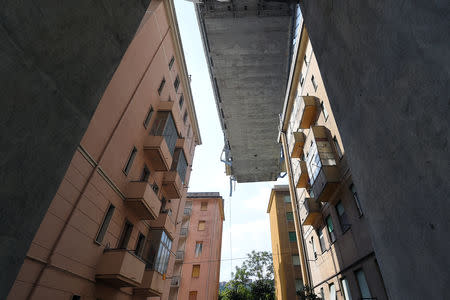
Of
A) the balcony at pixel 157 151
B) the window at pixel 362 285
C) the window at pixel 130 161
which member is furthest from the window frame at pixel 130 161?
the window at pixel 362 285

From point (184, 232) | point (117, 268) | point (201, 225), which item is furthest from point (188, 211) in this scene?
point (117, 268)

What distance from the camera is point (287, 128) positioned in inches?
795

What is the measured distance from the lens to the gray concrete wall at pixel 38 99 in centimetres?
171

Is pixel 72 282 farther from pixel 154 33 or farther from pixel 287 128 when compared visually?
pixel 287 128

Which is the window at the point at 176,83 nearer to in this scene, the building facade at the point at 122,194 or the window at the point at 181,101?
the building facade at the point at 122,194

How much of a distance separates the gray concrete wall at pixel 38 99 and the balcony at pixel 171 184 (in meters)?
13.6

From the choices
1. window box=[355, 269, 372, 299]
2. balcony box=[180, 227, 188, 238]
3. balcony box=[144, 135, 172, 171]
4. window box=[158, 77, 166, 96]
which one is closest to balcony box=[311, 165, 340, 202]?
window box=[355, 269, 372, 299]

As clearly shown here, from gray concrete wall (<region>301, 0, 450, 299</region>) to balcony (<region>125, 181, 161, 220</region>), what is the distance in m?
10.3

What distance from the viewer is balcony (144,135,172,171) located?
1311 centimetres

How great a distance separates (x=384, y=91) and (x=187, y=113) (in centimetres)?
2027

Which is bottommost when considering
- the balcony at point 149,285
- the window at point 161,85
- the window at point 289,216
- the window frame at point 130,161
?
the balcony at point 149,285

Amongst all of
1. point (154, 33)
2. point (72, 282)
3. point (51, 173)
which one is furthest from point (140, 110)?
point (51, 173)

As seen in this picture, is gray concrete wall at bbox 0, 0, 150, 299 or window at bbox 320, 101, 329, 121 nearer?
gray concrete wall at bbox 0, 0, 150, 299

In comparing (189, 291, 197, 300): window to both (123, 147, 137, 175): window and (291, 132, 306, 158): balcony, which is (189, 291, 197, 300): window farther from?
(123, 147, 137, 175): window
